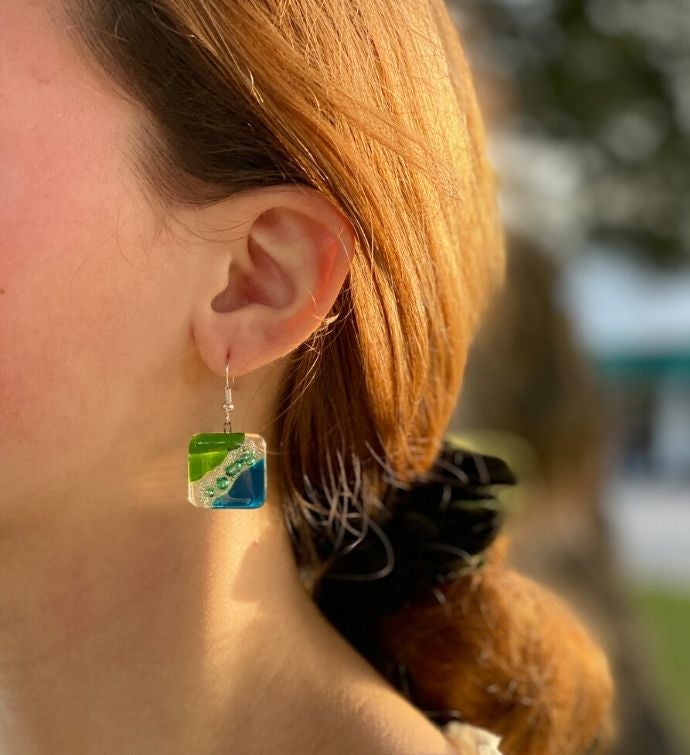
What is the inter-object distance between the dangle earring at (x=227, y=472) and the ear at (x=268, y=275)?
0.45ft

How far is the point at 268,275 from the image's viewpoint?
177 cm

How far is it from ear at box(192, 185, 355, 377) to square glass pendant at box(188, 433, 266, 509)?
0.14m

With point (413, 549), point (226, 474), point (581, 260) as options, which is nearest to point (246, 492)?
point (226, 474)

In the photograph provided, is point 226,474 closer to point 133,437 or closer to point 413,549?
point 133,437

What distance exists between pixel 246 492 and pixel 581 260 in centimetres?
638

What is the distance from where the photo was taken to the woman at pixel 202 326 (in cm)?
163

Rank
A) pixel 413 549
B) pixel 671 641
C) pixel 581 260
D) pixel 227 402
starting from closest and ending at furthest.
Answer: pixel 227 402 → pixel 413 549 → pixel 581 260 → pixel 671 641

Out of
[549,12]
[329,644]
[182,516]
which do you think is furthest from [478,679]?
[549,12]

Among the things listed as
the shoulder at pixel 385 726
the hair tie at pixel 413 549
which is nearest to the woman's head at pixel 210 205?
the hair tie at pixel 413 549

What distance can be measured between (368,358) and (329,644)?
50 cm

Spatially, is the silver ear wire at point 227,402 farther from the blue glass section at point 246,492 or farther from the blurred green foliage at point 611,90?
the blurred green foliage at point 611,90

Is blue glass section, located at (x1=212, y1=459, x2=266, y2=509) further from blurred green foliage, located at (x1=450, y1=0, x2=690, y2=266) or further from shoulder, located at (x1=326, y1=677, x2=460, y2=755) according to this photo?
blurred green foliage, located at (x1=450, y1=0, x2=690, y2=266)

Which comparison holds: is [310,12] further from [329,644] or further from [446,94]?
[329,644]

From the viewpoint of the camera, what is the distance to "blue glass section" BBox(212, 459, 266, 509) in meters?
1.65
